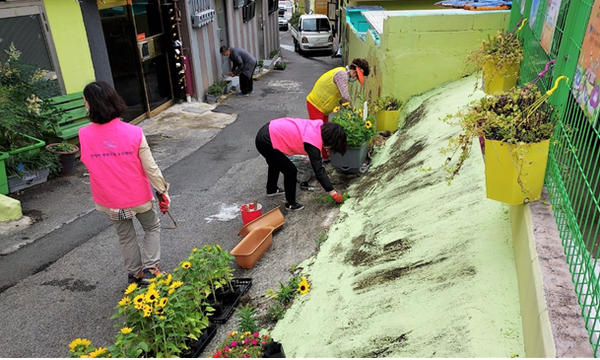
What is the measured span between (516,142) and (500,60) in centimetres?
279

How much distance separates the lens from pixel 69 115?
7.03 m

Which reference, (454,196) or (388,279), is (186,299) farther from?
Answer: (454,196)

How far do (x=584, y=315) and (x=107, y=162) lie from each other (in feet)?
10.8

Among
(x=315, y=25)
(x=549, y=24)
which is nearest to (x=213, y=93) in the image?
(x=549, y=24)

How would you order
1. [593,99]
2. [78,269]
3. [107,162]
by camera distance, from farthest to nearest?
[78,269]
[107,162]
[593,99]

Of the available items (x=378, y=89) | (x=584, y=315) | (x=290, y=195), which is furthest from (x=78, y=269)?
(x=378, y=89)

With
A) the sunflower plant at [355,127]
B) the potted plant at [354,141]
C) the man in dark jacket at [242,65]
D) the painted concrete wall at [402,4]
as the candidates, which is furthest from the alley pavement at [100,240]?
the painted concrete wall at [402,4]

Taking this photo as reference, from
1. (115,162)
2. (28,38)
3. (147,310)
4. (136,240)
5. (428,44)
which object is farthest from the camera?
(428,44)

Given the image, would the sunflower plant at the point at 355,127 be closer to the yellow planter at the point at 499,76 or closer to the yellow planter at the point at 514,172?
the yellow planter at the point at 499,76

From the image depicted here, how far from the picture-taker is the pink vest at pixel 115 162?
11.4 ft

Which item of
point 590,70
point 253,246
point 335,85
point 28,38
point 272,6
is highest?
point 590,70

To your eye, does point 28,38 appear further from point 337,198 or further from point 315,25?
point 315,25

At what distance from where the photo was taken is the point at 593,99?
2.26m

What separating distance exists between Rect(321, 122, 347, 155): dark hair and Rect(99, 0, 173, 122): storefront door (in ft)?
17.9
